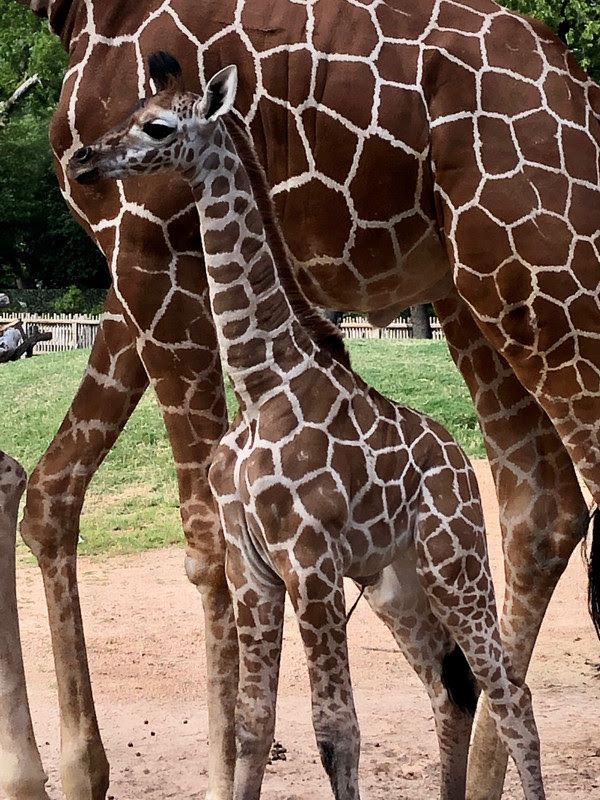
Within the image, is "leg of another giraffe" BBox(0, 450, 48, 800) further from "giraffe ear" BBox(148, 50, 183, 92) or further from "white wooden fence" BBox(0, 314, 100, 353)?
"white wooden fence" BBox(0, 314, 100, 353)

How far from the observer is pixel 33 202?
92.6ft

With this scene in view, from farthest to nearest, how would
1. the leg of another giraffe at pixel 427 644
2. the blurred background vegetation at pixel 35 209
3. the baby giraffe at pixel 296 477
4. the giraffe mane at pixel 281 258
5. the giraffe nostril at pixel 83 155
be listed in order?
the blurred background vegetation at pixel 35 209 → the leg of another giraffe at pixel 427 644 → the giraffe mane at pixel 281 258 → the baby giraffe at pixel 296 477 → the giraffe nostril at pixel 83 155

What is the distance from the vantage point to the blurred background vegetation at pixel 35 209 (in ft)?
88.6

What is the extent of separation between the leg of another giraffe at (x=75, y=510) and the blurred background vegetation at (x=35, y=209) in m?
21.4

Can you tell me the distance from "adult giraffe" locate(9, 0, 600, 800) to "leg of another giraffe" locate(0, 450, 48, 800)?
1.98ft

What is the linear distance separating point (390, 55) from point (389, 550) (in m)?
1.57

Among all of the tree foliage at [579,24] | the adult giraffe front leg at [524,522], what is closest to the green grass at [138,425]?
the adult giraffe front leg at [524,522]

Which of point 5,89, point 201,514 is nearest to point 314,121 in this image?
point 201,514

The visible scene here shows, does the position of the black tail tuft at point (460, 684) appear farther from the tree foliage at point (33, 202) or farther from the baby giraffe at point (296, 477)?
the tree foliage at point (33, 202)

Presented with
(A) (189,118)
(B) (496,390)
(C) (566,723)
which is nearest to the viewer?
(A) (189,118)

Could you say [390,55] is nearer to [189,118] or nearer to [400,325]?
[189,118]

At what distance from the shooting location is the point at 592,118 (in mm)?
3777

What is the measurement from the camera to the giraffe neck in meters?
2.96

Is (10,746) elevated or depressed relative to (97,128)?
depressed
